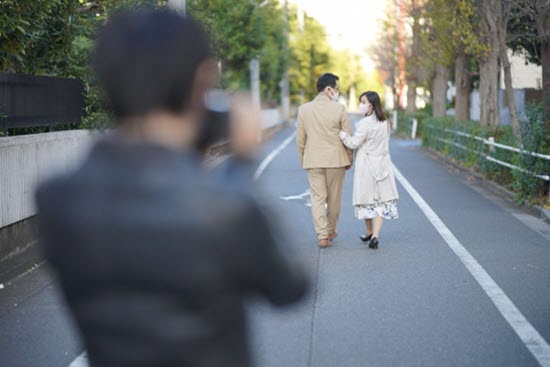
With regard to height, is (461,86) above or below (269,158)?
above

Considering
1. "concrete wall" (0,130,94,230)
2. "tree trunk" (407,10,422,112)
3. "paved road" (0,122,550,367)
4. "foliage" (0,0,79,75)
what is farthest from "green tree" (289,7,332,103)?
"paved road" (0,122,550,367)

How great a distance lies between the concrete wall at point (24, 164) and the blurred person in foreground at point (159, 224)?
6336 mm

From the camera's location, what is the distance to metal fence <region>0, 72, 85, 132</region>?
9469 millimetres

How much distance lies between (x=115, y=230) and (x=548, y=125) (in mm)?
12896

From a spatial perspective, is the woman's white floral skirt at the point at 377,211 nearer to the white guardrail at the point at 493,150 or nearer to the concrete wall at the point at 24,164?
the concrete wall at the point at 24,164

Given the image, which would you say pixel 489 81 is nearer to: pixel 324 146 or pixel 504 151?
pixel 504 151

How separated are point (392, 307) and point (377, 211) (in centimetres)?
299

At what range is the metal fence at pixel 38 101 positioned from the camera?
31.1ft

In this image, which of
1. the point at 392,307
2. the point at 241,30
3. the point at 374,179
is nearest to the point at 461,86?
the point at 241,30

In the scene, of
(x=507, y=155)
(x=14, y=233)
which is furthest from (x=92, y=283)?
(x=507, y=155)

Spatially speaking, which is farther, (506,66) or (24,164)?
(506,66)

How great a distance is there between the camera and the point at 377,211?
9.75 m

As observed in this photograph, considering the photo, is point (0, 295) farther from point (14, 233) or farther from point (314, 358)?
point (314, 358)

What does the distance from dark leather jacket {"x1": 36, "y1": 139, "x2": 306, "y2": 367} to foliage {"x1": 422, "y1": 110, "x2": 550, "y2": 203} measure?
39.0ft
